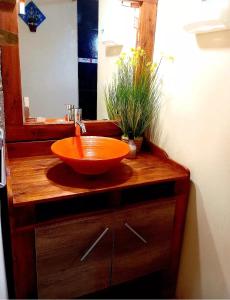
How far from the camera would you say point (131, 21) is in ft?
4.52

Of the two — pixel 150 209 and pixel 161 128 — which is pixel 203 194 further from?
pixel 161 128

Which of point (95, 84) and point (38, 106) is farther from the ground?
point (95, 84)

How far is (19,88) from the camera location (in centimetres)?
119

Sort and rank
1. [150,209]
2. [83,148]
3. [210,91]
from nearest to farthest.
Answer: [210,91], [150,209], [83,148]

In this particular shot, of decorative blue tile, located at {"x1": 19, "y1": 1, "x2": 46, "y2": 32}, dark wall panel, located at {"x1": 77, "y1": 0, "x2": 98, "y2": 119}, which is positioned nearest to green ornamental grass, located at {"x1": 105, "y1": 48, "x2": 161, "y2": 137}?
dark wall panel, located at {"x1": 77, "y1": 0, "x2": 98, "y2": 119}

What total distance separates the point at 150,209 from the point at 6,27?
1028 millimetres

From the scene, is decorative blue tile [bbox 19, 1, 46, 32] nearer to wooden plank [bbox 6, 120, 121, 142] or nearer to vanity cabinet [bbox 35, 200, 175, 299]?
wooden plank [bbox 6, 120, 121, 142]

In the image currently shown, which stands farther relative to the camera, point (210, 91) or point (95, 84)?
point (95, 84)

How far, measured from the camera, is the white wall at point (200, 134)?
3.29ft

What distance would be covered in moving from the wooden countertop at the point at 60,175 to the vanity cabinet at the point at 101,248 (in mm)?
124

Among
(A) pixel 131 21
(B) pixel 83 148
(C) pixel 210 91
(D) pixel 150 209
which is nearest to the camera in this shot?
(C) pixel 210 91

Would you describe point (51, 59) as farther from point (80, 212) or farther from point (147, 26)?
point (80, 212)

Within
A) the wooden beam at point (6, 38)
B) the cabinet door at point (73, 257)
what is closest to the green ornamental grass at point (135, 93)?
the cabinet door at point (73, 257)

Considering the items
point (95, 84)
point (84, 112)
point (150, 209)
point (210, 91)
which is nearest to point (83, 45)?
point (95, 84)
